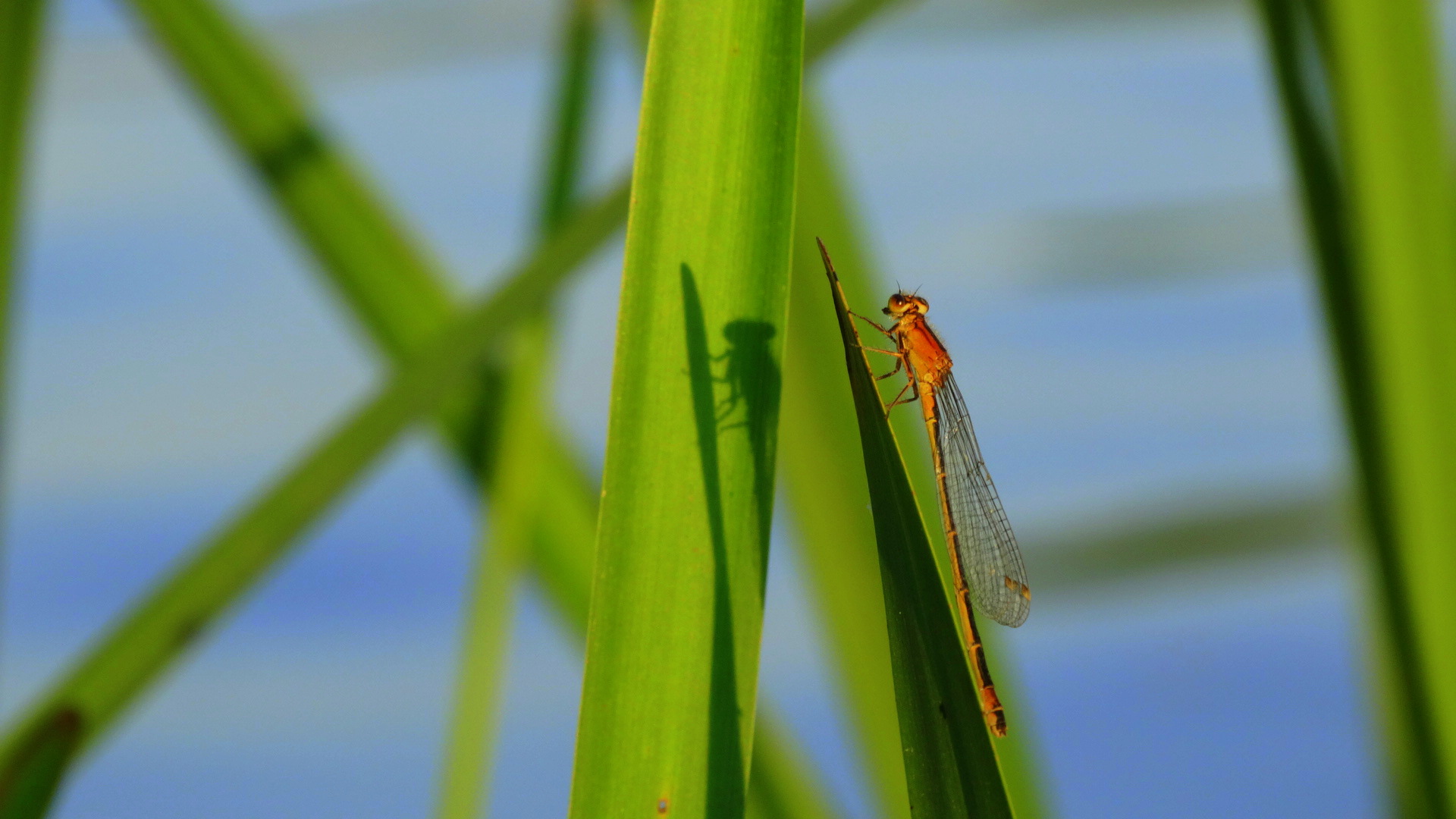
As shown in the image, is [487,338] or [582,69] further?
[582,69]

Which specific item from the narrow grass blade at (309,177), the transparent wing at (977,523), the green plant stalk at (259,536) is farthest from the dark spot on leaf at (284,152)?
the transparent wing at (977,523)

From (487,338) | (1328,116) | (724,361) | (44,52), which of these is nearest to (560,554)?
(487,338)

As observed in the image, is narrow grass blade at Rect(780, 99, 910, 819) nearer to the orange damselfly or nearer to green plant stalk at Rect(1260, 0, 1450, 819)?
the orange damselfly

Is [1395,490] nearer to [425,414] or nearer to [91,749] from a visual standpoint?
[425,414]

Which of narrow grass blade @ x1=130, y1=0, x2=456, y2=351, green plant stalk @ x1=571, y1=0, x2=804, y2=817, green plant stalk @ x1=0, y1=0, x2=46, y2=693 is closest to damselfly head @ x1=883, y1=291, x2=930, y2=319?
narrow grass blade @ x1=130, y1=0, x2=456, y2=351

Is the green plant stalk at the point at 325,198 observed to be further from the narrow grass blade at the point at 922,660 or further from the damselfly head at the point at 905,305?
the narrow grass blade at the point at 922,660
